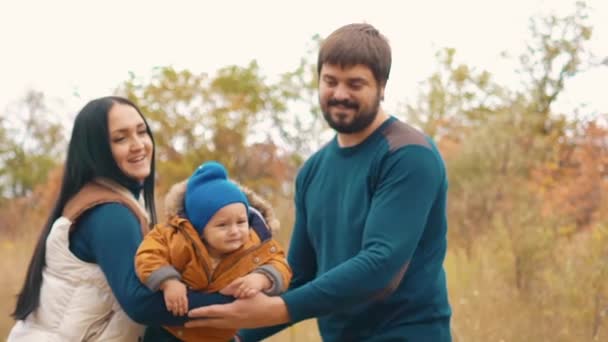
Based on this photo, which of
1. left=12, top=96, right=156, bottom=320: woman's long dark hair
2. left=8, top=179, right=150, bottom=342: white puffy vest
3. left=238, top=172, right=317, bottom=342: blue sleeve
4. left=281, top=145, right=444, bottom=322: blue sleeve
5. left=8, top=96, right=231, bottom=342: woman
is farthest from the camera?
left=238, top=172, right=317, bottom=342: blue sleeve

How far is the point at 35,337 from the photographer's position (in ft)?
10.2

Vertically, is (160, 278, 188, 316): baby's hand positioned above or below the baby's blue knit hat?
below

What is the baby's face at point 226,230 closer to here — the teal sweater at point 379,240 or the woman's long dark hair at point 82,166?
the teal sweater at point 379,240

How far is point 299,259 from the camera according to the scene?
137 inches

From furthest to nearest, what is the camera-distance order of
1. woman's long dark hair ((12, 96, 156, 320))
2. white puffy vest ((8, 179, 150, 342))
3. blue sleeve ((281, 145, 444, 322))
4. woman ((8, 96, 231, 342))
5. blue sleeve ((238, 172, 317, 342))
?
1. blue sleeve ((238, 172, 317, 342))
2. woman's long dark hair ((12, 96, 156, 320))
3. white puffy vest ((8, 179, 150, 342))
4. woman ((8, 96, 231, 342))
5. blue sleeve ((281, 145, 444, 322))

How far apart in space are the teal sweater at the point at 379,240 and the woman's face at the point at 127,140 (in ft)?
2.04

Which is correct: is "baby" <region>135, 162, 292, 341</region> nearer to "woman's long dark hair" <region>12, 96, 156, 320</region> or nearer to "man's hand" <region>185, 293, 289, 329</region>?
"man's hand" <region>185, 293, 289, 329</region>

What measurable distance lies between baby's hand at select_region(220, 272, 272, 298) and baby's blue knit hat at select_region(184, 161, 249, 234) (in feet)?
0.69

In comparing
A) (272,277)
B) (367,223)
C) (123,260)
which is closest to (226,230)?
(272,277)

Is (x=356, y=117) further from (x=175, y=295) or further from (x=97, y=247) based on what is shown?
(x=97, y=247)

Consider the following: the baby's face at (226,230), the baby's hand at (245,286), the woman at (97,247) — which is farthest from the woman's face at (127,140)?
the baby's hand at (245,286)

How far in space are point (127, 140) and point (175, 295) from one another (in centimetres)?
63

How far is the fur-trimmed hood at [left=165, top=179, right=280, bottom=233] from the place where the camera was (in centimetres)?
306

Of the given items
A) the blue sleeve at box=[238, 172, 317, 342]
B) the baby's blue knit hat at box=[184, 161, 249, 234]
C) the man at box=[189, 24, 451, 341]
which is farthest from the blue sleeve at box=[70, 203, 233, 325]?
the blue sleeve at box=[238, 172, 317, 342]
